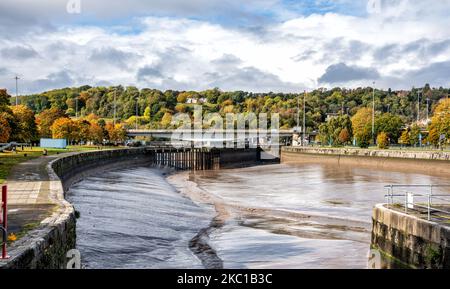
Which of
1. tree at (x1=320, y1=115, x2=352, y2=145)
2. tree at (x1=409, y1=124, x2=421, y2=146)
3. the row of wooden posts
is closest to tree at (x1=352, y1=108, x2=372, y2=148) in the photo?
tree at (x1=320, y1=115, x2=352, y2=145)

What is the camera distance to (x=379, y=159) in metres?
96.6

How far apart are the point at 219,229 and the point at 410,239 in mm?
11618

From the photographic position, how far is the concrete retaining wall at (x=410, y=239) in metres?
16.8

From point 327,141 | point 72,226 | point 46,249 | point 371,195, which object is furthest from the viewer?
point 327,141

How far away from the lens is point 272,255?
21375 mm

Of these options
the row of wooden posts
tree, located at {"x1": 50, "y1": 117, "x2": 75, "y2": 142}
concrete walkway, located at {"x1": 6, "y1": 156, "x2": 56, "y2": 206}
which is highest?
tree, located at {"x1": 50, "y1": 117, "x2": 75, "y2": 142}

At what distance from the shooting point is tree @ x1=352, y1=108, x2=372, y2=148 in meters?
130

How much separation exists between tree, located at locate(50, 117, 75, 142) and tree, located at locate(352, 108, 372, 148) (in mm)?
62500

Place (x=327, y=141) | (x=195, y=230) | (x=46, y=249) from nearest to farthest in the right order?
(x=46, y=249) → (x=195, y=230) → (x=327, y=141)

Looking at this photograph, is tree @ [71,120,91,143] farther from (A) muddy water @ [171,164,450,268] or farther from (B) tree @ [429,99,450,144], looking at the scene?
(B) tree @ [429,99,450,144]

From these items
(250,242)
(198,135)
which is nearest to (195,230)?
(250,242)

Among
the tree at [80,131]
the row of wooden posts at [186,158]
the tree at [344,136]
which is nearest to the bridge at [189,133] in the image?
the tree at [344,136]
